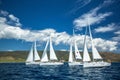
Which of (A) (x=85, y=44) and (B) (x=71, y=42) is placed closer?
(A) (x=85, y=44)

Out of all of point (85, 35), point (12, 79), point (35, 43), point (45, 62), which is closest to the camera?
point (12, 79)

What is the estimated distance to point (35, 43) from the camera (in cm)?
8400

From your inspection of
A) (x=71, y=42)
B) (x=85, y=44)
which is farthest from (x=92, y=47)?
(x=71, y=42)

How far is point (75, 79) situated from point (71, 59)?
1645 inches

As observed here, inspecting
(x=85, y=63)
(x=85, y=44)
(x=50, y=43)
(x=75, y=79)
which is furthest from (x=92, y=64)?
(x=75, y=79)

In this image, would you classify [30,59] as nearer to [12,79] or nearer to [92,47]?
[92,47]

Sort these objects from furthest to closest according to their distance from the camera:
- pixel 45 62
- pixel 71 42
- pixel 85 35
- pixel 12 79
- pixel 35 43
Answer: pixel 35 43, pixel 45 62, pixel 71 42, pixel 85 35, pixel 12 79

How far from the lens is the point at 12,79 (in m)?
27.9

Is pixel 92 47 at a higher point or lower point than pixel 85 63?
higher

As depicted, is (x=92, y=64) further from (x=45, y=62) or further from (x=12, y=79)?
(x=12, y=79)

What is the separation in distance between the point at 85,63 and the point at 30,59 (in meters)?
33.7

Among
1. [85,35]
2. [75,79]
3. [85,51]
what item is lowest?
[75,79]

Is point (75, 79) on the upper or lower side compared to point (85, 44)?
lower

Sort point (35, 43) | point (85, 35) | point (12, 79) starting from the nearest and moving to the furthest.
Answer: point (12, 79) < point (85, 35) < point (35, 43)
